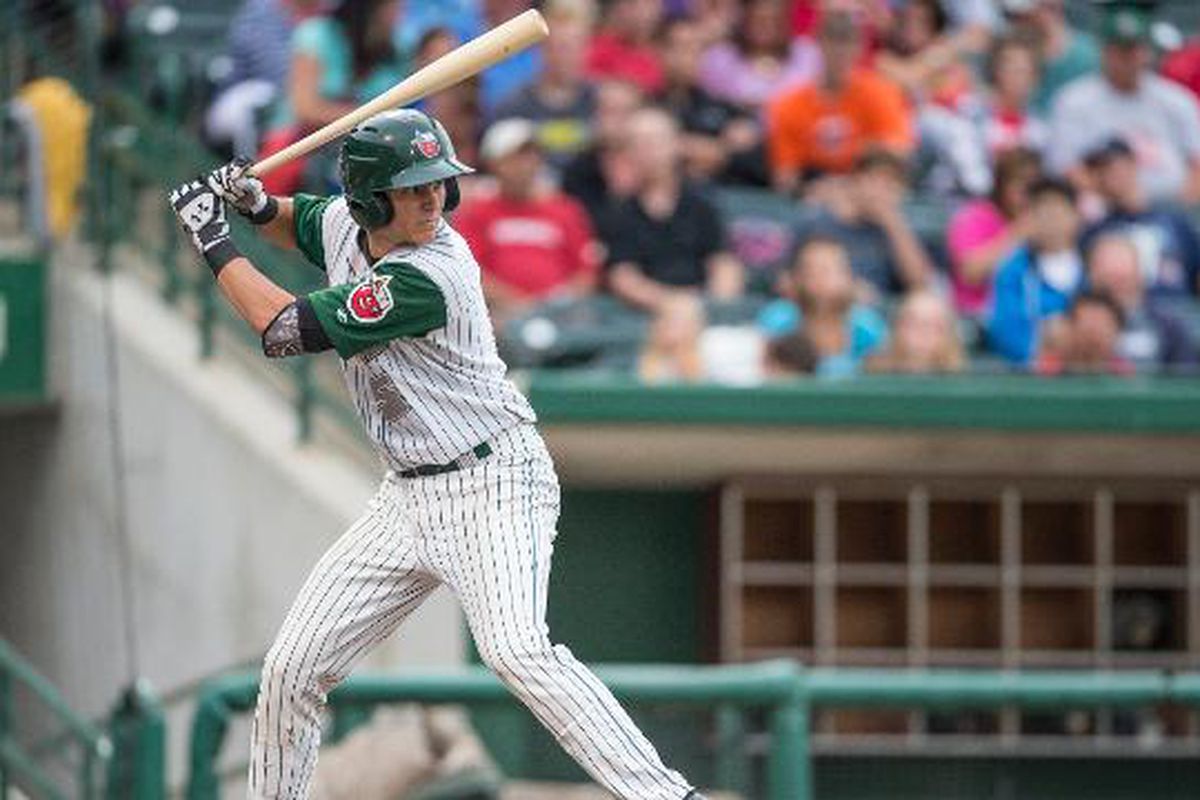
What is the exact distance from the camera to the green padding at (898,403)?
11.2m

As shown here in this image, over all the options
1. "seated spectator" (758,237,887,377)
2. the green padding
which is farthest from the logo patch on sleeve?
"seated spectator" (758,237,887,377)

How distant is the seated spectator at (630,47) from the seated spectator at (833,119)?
0.53 m

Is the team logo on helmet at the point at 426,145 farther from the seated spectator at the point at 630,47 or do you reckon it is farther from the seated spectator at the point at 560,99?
the seated spectator at the point at 630,47

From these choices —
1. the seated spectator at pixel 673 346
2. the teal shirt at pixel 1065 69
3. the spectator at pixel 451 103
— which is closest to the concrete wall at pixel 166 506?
the seated spectator at pixel 673 346

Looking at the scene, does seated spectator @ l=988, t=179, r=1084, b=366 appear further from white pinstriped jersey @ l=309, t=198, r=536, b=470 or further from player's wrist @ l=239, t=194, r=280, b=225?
player's wrist @ l=239, t=194, r=280, b=225

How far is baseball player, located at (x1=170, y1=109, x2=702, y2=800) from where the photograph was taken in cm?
638

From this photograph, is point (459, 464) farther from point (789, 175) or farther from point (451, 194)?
Answer: point (789, 175)

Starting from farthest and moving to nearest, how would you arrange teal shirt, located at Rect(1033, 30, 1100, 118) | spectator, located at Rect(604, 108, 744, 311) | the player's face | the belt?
1. teal shirt, located at Rect(1033, 30, 1100, 118)
2. spectator, located at Rect(604, 108, 744, 311)
3. the belt
4. the player's face

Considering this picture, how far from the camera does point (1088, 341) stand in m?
11.5

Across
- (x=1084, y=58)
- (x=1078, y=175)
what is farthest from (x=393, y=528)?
(x=1084, y=58)

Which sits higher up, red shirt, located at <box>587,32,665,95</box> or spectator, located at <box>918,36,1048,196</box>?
red shirt, located at <box>587,32,665,95</box>

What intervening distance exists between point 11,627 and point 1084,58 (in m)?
4.71

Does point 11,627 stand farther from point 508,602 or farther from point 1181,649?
point 508,602

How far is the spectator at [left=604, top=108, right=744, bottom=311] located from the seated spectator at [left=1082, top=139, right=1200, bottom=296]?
140 centimetres
